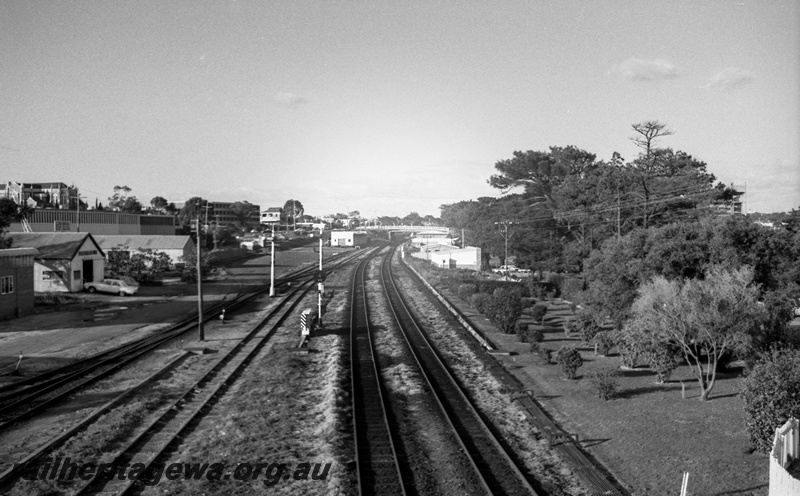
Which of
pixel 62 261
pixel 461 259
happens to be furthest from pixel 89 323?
pixel 461 259

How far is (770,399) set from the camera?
15.1 meters

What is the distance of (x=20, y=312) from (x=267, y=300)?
55.5ft

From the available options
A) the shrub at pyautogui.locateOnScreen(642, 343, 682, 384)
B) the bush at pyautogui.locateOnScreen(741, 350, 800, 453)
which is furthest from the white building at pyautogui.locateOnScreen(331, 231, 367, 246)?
the bush at pyautogui.locateOnScreen(741, 350, 800, 453)

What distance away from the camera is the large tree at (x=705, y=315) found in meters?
20.3

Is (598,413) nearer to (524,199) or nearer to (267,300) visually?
(267,300)

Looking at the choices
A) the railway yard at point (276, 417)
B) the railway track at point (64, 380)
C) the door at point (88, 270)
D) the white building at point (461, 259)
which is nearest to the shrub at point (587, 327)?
the railway yard at point (276, 417)

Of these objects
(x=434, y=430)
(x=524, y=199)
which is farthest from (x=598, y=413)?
(x=524, y=199)

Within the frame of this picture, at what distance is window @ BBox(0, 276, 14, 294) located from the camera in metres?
36.3

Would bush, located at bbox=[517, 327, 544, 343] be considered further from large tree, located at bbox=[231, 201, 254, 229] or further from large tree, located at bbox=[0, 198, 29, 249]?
large tree, located at bbox=[231, 201, 254, 229]

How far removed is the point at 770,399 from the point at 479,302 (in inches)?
1108

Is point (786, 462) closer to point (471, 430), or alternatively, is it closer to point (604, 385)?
point (471, 430)

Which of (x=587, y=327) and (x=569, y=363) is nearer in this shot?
(x=569, y=363)

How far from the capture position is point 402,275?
7750cm

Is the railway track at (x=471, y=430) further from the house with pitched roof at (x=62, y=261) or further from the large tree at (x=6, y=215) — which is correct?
the large tree at (x=6, y=215)
